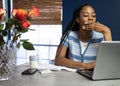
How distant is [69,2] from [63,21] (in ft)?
0.93

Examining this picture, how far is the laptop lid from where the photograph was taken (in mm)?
1503

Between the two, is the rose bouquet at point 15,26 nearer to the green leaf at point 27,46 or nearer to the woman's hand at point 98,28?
the green leaf at point 27,46

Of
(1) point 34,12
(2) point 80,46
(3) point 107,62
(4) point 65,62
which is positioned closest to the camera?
(1) point 34,12

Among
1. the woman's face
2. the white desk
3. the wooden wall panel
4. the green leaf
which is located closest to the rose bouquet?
the green leaf

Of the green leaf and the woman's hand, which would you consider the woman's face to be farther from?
the green leaf

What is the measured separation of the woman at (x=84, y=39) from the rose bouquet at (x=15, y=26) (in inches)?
30.2

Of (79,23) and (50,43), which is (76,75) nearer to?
(79,23)

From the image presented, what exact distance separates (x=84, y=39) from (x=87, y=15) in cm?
23

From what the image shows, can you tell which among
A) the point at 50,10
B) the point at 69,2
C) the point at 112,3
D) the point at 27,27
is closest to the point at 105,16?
the point at 112,3

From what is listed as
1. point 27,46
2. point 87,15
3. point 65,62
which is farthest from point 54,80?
point 87,15

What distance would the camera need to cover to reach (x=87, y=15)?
240 centimetres

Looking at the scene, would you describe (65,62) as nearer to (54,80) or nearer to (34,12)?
(54,80)

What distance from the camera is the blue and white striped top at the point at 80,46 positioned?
229 cm

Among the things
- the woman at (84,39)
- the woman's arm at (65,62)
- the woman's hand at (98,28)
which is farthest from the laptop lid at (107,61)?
the woman's hand at (98,28)
